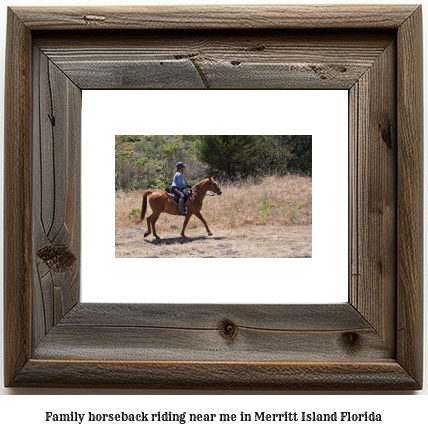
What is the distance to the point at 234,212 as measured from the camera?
0.80 m

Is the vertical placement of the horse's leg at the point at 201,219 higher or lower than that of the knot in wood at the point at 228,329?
higher

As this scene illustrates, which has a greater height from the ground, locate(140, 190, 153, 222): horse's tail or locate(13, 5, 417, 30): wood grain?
locate(13, 5, 417, 30): wood grain

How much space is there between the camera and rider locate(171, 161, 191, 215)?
796 millimetres

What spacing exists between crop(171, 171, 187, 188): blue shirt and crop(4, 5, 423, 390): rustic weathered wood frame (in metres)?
0.14

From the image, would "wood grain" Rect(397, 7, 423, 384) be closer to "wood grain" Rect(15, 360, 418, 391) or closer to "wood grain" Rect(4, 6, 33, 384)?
"wood grain" Rect(15, 360, 418, 391)

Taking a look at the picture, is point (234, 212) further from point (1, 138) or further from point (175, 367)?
point (1, 138)

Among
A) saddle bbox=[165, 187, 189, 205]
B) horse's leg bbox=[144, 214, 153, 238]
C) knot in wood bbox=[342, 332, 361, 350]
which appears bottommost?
knot in wood bbox=[342, 332, 361, 350]

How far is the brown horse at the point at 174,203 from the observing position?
2.60 feet

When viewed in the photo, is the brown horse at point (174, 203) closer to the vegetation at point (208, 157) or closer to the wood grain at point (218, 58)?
the vegetation at point (208, 157)

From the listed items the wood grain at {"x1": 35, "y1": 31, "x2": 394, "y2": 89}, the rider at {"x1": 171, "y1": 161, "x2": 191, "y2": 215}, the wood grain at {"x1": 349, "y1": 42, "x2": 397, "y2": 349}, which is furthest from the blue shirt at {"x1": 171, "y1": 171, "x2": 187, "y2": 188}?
the wood grain at {"x1": 349, "y1": 42, "x2": 397, "y2": 349}

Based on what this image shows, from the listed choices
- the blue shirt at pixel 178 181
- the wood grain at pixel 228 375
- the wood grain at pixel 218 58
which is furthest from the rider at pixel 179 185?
the wood grain at pixel 228 375

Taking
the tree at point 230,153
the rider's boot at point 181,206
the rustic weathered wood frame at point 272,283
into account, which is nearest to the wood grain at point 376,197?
the rustic weathered wood frame at point 272,283

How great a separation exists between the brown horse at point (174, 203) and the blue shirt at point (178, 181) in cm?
2

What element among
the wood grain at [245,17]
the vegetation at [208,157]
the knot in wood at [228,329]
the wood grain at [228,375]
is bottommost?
the wood grain at [228,375]
